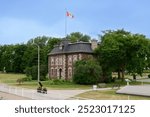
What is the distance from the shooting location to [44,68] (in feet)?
243

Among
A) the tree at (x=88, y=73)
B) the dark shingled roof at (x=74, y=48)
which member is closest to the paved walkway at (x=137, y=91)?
the tree at (x=88, y=73)

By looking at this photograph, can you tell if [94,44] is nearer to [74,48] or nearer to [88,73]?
[74,48]

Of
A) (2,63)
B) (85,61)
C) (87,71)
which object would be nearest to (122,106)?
(87,71)

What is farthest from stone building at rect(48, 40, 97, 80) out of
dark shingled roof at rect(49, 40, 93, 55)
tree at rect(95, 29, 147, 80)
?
tree at rect(95, 29, 147, 80)

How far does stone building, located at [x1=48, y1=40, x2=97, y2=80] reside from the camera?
5990cm

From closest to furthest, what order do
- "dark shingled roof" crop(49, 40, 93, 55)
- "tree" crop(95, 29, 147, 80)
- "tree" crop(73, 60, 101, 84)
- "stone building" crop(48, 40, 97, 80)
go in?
"tree" crop(73, 60, 101, 84)
"tree" crop(95, 29, 147, 80)
"stone building" crop(48, 40, 97, 80)
"dark shingled roof" crop(49, 40, 93, 55)

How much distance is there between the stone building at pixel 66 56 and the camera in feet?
197

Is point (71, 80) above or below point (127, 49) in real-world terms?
below

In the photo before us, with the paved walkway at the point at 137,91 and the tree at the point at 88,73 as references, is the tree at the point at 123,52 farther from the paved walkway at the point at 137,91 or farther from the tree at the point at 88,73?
the paved walkway at the point at 137,91

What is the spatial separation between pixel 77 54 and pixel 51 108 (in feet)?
174

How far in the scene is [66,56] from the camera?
6312cm

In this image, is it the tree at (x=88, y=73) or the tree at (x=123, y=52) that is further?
the tree at (x=123, y=52)

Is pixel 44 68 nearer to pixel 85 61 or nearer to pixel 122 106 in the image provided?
pixel 85 61

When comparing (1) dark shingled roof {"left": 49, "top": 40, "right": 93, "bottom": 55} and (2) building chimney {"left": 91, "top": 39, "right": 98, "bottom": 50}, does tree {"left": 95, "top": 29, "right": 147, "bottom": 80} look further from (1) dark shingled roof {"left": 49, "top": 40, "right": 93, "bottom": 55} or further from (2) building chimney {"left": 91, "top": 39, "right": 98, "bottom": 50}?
(1) dark shingled roof {"left": 49, "top": 40, "right": 93, "bottom": 55}
